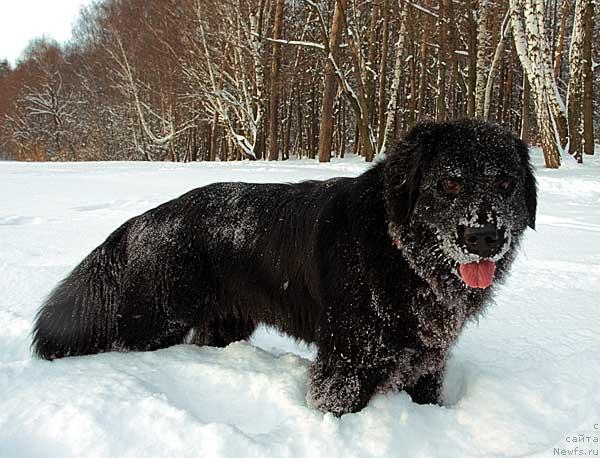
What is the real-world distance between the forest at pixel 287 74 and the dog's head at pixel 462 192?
13.0ft

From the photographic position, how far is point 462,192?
2.21 metres

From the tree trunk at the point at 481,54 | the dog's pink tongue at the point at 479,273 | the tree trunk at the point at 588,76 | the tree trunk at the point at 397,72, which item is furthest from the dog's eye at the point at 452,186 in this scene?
the tree trunk at the point at 588,76

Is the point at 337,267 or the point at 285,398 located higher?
the point at 337,267

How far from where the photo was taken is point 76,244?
17.7 feet

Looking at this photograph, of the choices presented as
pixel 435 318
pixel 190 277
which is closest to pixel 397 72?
pixel 190 277

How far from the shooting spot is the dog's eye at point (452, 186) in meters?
2.23

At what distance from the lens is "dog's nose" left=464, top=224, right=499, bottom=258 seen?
204 cm

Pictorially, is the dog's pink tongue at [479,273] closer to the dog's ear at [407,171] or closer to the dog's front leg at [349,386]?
the dog's ear at [407,171]

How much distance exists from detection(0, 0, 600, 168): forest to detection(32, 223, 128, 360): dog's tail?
4.95 metres

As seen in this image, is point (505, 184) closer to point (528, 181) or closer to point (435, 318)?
point (528, 181)

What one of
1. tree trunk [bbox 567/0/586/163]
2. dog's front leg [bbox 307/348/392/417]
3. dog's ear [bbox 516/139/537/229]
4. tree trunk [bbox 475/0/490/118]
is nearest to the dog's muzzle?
dog's ear [bbox 516/139/537/229]

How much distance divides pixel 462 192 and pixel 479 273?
0.38 metres

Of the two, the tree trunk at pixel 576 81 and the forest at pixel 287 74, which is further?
the forest at pixel 287 74

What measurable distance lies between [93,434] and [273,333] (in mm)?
1638
